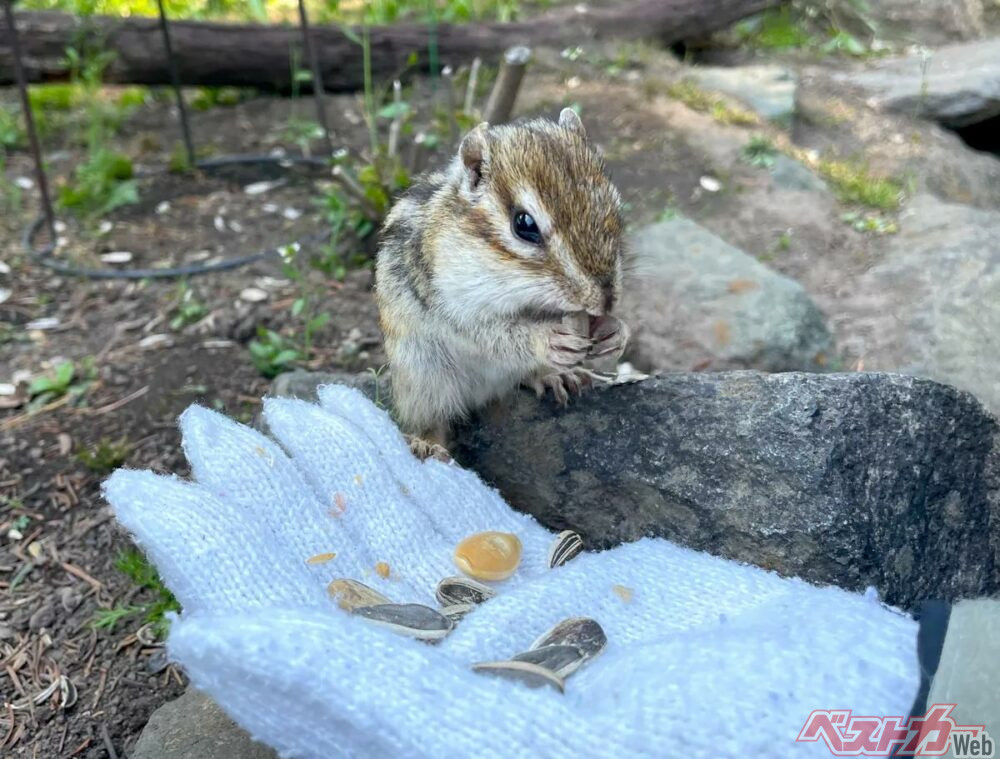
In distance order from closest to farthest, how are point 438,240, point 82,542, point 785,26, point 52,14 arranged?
point 438,240 → point 82,542 → point 52,14 → point 785,26

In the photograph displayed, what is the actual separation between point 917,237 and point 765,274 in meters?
1.26

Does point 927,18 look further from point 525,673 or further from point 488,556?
point 525,673

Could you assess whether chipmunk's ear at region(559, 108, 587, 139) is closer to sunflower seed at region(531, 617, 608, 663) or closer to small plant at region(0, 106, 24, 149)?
sunflower seed at region(531, 617, 608, 663)

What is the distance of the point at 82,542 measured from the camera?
9.92 ft

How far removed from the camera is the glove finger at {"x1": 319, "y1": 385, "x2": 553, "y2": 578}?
251 centimetres

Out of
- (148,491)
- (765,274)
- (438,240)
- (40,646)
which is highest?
(438,240)

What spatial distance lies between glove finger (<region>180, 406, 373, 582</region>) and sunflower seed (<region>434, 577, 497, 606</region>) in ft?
0.74

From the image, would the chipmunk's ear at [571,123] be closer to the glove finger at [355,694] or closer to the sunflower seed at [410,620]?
the sunflower seed at [410,620]

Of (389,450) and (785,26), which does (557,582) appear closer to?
(389,450)

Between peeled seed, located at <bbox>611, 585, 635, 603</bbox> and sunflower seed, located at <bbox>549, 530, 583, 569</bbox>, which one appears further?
sunflower seed, located at <bbox>549, 530, 583, 569</bbox>

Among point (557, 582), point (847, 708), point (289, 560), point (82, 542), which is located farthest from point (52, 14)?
point (847, 708)

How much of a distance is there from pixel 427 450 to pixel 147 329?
1.96 meters

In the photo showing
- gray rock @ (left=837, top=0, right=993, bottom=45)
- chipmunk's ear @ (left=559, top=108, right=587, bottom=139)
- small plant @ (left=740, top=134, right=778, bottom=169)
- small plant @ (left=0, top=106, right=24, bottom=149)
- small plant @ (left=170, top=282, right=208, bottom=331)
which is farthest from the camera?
gray rock @ (left=837, top=0, right=993, bottom=45)

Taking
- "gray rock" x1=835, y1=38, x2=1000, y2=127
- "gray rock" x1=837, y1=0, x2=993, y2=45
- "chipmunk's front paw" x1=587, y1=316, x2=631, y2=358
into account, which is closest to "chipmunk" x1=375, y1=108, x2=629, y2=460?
"chipmunk's front paw" x1=587, y1=316, x2=631, y2=358
